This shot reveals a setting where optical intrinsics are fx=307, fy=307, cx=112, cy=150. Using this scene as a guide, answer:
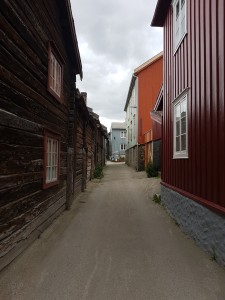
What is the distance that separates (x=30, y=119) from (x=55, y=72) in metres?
2.75

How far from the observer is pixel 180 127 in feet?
26.8

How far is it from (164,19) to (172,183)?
5.75 metres

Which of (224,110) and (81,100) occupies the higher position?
(81,100)

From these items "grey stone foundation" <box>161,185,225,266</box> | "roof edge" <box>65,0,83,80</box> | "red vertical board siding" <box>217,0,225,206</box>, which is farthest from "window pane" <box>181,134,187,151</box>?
"roof edge" <box>65,0,83,80</box>

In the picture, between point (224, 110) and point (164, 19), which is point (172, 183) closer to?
point (224, 110)

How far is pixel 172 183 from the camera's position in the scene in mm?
9016

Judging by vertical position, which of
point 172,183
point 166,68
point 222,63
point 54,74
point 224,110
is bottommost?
point 172,183

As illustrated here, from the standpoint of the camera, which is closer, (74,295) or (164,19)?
(74,295)

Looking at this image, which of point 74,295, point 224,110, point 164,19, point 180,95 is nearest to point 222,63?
point 224,110

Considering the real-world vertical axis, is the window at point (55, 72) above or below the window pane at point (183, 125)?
above

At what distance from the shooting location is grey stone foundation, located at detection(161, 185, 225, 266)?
16.7 feet

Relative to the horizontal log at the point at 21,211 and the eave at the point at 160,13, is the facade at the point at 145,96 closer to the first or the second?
the eave at the point at 160,13

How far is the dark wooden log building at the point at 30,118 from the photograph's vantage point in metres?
4.70

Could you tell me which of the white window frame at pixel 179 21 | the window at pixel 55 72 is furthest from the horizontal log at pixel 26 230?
the white window frame at pixel 179 21
